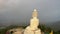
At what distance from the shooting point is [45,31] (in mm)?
1412

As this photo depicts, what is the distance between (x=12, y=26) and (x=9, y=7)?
176mm

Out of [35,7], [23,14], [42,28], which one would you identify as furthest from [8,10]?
[42,28]

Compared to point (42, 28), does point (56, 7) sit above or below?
above

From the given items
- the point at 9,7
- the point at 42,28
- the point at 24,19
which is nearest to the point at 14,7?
the point at 9,7

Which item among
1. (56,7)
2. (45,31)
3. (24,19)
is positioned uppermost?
(56,7)

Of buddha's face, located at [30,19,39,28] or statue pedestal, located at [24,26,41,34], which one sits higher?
buddha's face, located at [30,19,39,28]

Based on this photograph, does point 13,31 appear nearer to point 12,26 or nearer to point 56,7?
point 12,26

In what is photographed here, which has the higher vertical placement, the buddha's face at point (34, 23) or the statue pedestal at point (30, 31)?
the buddha's face at point (34, 23)

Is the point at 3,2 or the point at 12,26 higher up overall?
the point at 3,2

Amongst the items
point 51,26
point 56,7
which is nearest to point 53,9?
point 56,7

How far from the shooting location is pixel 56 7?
1426mm

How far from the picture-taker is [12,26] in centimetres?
139

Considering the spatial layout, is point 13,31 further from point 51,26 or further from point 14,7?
point 51,26

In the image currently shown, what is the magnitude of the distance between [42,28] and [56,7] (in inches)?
9.3
